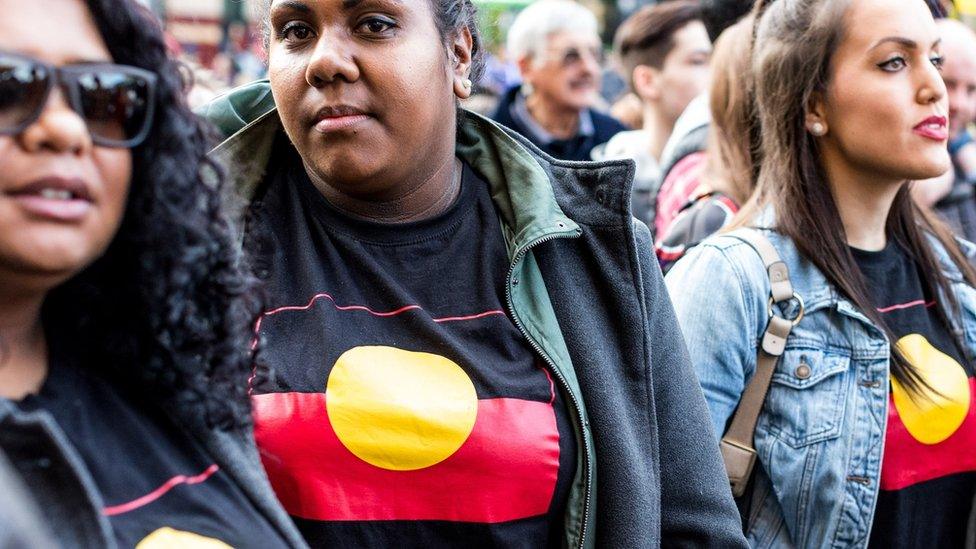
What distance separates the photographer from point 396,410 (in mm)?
2049

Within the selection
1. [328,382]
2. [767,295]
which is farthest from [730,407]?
[328,382]

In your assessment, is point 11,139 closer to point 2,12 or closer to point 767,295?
point 2,12

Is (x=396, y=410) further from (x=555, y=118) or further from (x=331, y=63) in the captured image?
(x=555, y=118)

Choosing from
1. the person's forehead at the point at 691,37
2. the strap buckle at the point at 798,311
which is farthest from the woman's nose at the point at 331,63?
the person's forehead at the point at 691,37

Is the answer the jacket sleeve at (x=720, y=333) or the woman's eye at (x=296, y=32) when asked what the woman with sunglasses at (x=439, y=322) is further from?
the jacket sleeve at (x=720, y=333)

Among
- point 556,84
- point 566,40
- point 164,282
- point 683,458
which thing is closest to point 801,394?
point 683,458

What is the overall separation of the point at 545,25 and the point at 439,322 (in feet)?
15.7

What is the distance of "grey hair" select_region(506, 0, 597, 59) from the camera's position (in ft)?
22.0

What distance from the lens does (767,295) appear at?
2.80m

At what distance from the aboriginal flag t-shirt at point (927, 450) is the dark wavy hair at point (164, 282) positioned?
1.64 metres

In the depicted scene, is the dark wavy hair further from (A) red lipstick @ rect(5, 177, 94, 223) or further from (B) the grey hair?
(B) the grey hair

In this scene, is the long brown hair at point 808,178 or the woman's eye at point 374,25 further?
the long brown hair at point 808,178

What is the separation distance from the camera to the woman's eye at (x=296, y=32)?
2.27 m

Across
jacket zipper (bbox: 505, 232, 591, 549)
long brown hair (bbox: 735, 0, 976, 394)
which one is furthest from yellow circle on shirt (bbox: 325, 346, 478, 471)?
long brown hair (bbox: 735, 0, 976, 394)
